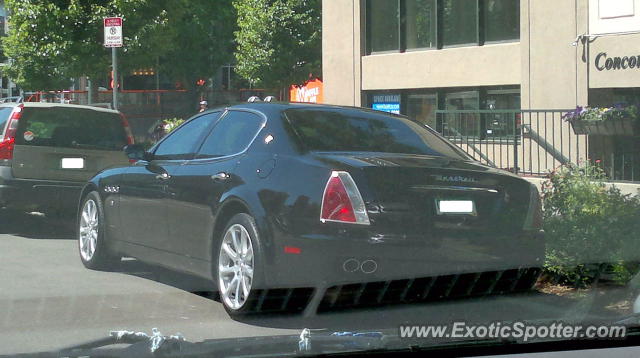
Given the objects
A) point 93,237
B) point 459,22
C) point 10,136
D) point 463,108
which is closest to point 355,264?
point 93,237

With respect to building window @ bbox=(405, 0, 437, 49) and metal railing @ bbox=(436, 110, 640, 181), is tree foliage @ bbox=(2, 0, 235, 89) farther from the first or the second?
metal railing @ bbox=(436, 110, 640, 181)

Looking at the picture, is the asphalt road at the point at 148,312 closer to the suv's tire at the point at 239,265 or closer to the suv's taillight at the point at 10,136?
the suv's tire at the point at 239,265

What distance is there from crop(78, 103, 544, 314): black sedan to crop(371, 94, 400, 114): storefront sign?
37.5 feet

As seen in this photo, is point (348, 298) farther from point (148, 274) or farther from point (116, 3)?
point (116, 3)

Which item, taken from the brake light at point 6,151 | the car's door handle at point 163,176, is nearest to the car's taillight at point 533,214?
the car's door handle at point 163,176

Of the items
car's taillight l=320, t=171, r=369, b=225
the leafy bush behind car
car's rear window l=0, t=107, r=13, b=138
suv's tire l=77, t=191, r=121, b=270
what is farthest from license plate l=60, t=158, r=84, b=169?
car's taillight l=320, t=171, r=369, b=225

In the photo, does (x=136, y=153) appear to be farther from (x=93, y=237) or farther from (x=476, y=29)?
(x=476, y=29)

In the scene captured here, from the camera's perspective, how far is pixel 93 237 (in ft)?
29.5

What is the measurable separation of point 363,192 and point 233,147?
1452 millimetres

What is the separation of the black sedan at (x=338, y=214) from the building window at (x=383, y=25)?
37.7 ft

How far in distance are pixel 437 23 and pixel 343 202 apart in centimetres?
1213

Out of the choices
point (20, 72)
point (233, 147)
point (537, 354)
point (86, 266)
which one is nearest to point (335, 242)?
point (233, 147)

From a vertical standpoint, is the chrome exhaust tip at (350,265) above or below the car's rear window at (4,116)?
below

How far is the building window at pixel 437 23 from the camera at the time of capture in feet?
54.1
